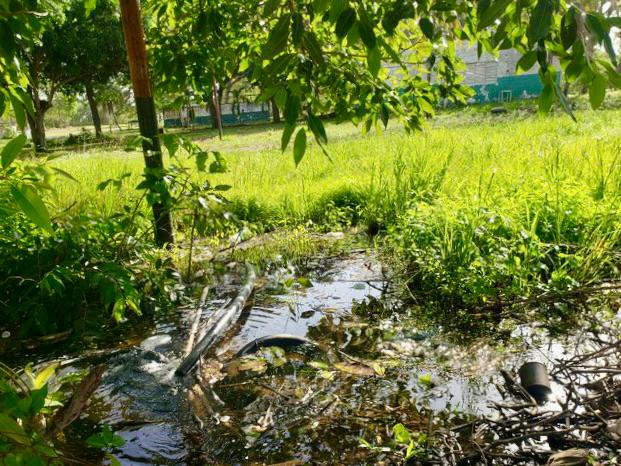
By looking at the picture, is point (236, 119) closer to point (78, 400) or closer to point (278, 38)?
point (78, 400)

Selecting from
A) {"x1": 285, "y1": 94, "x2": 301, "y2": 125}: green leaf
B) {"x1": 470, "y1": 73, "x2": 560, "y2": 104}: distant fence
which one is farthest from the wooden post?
{"x1": 470, "y1": 73, "x2": 560, "y2": 104}: distant fence

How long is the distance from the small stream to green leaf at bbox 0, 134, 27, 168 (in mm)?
1472

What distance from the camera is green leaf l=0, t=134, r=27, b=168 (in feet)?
3.58

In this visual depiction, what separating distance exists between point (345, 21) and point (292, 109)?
0.24 m

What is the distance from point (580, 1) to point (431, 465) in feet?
5.56

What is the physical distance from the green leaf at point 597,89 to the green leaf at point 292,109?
62cm

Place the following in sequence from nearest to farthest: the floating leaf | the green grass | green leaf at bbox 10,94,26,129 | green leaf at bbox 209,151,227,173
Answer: green leaf at bbox 10,94,26,129 < the floating leaf < green leaf at bbox 209,151,227,173 < the green grass

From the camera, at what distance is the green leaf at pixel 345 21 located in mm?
1146

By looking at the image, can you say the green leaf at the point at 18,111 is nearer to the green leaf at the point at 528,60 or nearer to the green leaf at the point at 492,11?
the green leaf at the point at 492,11

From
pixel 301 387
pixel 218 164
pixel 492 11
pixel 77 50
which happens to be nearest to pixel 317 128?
pixel 492 11

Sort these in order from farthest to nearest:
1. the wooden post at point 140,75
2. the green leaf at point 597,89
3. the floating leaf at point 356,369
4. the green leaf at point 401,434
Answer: the wooden post at point 140,75, the floating leaf at point 356,369, the green leaf at point 401,434, the green leaf at point 597,89

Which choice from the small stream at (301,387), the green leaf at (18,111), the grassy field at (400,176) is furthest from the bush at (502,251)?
the green leaf at (18,111)

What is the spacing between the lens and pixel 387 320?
3.38 m

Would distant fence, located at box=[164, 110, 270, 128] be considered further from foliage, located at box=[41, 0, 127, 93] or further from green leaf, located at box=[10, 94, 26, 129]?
green leaf, located at box=[10, 94, 26, 129]
